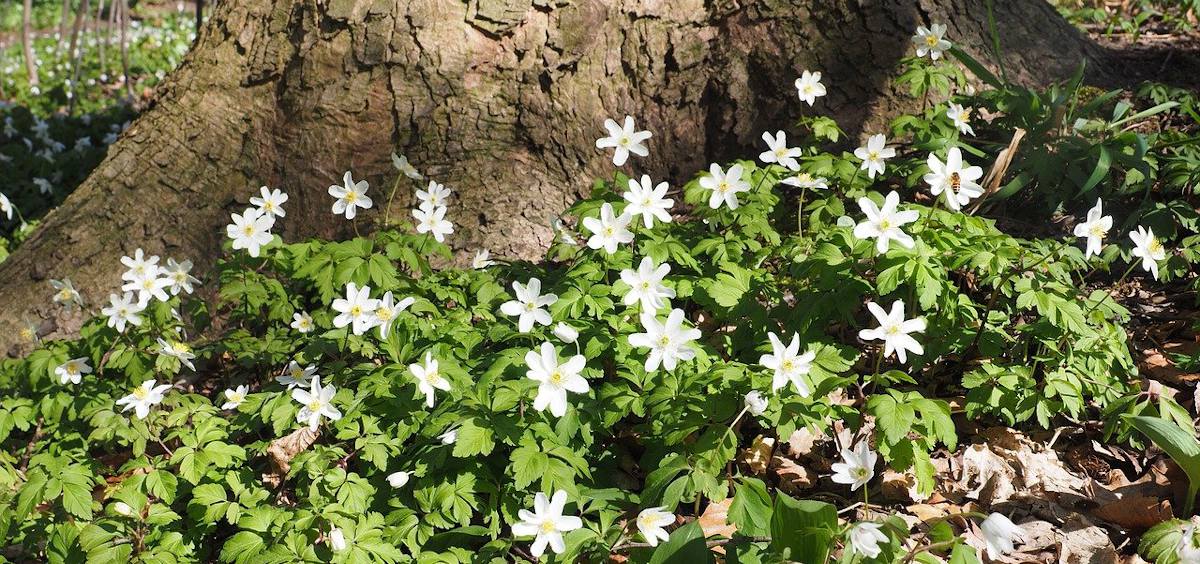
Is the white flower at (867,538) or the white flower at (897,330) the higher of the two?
the white flower at (897,330)

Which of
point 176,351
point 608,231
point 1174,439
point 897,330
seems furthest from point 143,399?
point 1174,439

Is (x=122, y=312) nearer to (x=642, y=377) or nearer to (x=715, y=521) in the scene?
(x=642, y=377)

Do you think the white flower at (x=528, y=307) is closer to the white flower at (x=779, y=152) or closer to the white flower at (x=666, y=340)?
the white flower at (x=666, y=340)

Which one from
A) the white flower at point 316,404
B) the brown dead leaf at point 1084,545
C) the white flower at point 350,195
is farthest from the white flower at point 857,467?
the white flower at point 350,195

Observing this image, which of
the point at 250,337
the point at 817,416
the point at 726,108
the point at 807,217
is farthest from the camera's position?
the point at 726,108

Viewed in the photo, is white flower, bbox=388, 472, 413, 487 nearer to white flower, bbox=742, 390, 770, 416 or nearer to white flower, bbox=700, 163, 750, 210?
white flower, bbox=742, 390, 770, 416

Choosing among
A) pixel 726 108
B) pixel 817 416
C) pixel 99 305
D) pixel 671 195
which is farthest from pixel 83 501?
pixel 726 108

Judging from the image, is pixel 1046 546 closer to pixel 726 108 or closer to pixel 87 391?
pixel 726 108
